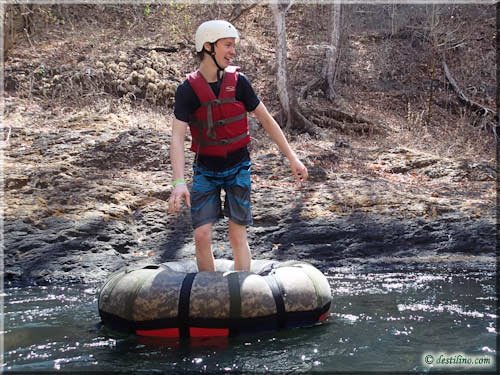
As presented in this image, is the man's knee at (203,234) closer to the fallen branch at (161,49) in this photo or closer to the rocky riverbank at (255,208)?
the rocky riverbank at (255,208)

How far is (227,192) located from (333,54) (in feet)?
31.9

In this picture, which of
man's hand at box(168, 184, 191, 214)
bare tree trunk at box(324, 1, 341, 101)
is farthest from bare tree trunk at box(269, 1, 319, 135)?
man's hand at box(168, 184, 191, 214)

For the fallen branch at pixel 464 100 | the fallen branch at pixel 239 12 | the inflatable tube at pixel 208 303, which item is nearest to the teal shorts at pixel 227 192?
the inflatable tube at pixel 208 303

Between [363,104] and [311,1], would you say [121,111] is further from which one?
[311,1]

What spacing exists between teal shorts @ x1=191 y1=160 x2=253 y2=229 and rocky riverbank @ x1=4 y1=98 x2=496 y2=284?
1976 millimetres

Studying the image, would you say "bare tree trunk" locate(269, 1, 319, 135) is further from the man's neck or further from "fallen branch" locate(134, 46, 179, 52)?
the man's neck

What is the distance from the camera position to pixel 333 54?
14.1m

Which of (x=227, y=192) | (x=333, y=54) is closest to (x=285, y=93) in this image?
(x=333, y=54)

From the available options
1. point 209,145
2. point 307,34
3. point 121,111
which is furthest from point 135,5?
point 209,145

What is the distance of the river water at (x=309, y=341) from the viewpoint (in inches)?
153

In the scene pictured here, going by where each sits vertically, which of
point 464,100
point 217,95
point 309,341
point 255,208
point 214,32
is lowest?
point 309,341

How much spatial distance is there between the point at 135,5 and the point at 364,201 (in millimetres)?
10539

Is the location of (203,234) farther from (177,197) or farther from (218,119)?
(218,119)

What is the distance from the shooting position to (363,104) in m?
14.1
